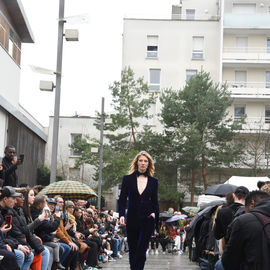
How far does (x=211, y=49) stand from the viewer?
54.7 metres

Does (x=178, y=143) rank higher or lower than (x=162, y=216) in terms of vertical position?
higher

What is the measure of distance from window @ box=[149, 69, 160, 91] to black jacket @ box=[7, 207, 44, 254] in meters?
44.6

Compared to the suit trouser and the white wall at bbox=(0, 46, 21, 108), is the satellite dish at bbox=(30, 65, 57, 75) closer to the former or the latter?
the suit trouser

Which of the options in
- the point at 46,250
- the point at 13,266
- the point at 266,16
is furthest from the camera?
the point at 266,16

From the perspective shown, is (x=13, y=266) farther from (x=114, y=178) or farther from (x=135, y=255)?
(x=114, y=178)

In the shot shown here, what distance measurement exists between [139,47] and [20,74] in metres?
22.6

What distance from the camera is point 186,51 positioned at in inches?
2165

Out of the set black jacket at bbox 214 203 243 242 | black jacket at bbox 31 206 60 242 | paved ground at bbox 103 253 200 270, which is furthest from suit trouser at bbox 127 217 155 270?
paved ground at bbox 103 253 200 270

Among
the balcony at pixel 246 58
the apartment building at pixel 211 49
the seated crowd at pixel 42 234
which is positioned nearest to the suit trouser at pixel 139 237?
the seated crowd at pixel 42 234

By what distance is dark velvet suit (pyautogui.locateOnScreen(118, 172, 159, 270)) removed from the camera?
30.2 feet

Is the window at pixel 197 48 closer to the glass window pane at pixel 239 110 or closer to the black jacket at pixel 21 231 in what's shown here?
the glass window pane at pixel 239 110

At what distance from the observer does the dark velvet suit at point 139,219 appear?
9219mm

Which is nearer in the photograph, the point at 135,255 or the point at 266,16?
the point at 135,255

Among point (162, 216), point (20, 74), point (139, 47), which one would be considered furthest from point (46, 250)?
point (139, 47)
